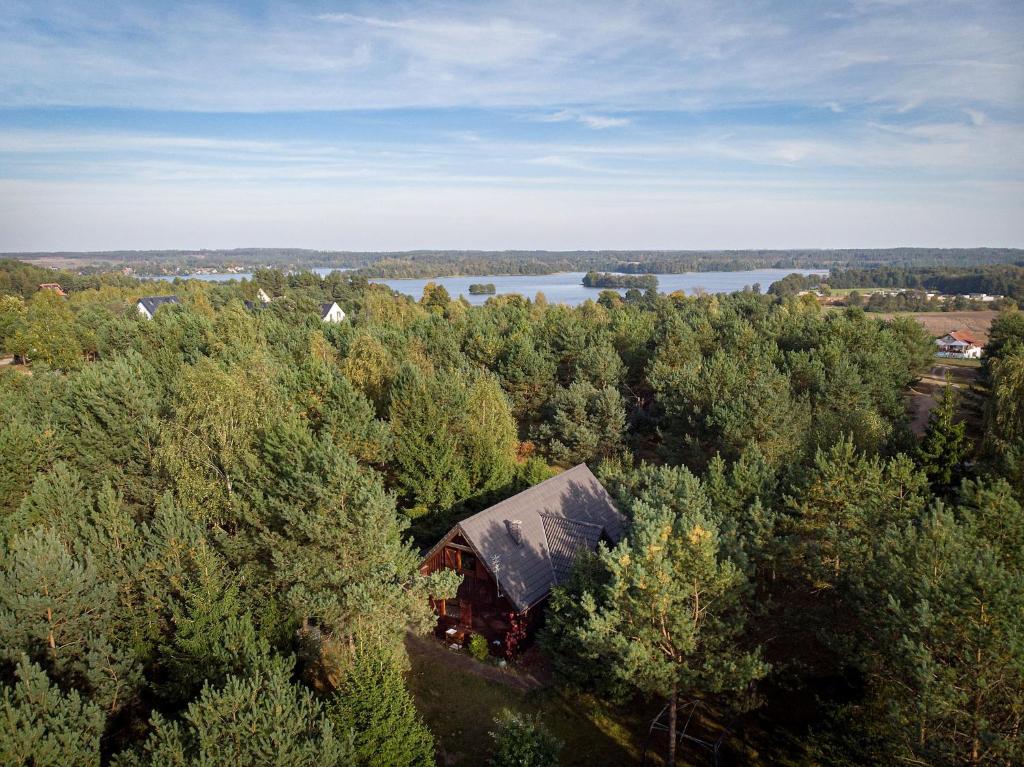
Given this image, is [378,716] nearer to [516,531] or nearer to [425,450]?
[516,531]

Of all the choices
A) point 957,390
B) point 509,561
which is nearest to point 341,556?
point 509,561

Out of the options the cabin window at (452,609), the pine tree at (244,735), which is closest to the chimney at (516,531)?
the cabin window at (452,609)

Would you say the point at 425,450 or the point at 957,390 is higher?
the point at 425,450

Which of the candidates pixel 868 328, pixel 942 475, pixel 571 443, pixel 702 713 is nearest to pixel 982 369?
pixel 868 328

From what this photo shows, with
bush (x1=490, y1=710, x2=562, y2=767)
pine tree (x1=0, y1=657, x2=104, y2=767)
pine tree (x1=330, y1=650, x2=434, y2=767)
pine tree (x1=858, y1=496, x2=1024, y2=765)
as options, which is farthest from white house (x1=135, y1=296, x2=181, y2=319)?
pine tree (x1=858, y1=496, x2=1024, y2=765)

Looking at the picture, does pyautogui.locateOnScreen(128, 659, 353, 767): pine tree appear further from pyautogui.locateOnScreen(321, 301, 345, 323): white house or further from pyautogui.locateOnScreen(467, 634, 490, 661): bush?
pyautogui.locateOnScreen(321, 301, 345, 323): white house

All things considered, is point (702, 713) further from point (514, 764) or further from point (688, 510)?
point (514, 764)

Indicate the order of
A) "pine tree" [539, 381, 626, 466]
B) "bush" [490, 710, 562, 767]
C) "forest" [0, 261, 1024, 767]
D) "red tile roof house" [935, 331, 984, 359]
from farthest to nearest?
"red tile roof house" [935, 331, 984, 359] < "pine tree" [539, 381, 626, 466] < "bush" [490, 710, 562, 767] < "forest" [0, 261, 1024, 767]
